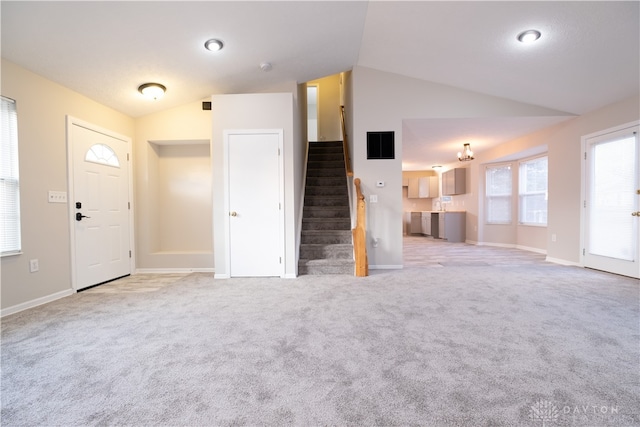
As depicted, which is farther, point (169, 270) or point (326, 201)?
point (326, 201)

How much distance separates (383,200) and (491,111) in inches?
89.4

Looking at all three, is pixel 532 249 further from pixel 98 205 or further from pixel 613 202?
pixel 98 205

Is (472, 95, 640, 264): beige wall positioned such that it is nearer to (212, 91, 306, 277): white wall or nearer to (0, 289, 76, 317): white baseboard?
(212, 91, 306, 277): white wall

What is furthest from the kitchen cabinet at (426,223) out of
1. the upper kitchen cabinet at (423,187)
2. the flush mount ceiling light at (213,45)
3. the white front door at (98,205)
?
the white front door at (98,205)

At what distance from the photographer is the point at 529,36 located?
3.15m

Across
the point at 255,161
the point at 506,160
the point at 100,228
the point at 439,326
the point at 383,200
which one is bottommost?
the point at 439,326

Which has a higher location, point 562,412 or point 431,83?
point 431,83

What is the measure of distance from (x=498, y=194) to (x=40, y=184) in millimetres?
8974

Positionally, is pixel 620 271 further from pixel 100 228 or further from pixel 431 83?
pixel 100 228

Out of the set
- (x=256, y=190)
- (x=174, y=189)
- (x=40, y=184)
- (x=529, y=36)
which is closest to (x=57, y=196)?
(x=40, y=184)

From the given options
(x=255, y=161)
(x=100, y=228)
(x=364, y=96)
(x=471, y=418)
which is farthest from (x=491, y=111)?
(x=100, y=228)

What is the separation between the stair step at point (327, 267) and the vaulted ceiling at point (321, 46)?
2.84 metres

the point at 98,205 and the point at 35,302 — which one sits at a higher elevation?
the point at 98,205

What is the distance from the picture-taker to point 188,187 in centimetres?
486
